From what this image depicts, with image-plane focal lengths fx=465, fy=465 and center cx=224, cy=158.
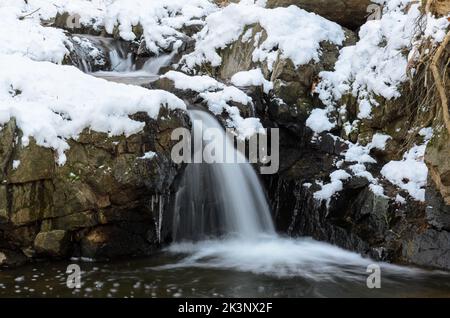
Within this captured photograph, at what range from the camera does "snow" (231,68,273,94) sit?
8781 mm

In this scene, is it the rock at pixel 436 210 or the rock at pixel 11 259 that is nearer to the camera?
the rock at pixel 11 259

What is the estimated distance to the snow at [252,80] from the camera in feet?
28.8

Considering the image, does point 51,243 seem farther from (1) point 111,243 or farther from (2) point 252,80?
(2) point 252,80

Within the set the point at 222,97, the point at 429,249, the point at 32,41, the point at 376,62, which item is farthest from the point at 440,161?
the point at 32,41

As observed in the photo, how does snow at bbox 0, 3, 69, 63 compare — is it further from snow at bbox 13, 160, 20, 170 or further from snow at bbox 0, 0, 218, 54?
snow at bbox 13, 160, 20, 170

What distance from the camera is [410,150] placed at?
7.42 metres

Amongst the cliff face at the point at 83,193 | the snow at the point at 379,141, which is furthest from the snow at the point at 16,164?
the snow at the point at 379,141

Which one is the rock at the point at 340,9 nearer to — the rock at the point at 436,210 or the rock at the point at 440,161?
the rock at the point at 440,161

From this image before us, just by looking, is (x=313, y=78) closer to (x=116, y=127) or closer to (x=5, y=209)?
(x=116, y=127)

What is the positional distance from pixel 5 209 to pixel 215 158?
10.7 feet

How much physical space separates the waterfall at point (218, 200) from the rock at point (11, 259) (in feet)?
7.17

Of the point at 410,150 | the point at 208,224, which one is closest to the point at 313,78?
the point at 410,150

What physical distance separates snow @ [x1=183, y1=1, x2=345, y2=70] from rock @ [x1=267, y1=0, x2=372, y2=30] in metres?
0.27

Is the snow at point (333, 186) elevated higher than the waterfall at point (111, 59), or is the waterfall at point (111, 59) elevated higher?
the waterfall at point (111, 59)
